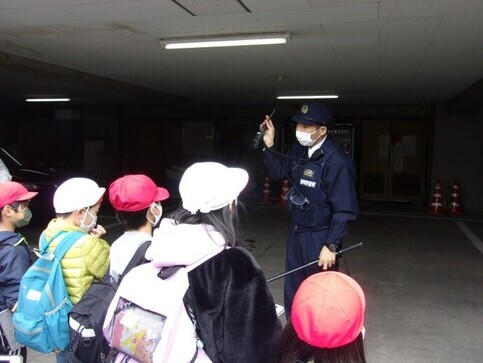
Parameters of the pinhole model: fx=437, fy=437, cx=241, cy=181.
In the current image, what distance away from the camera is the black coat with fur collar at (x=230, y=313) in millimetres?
1326

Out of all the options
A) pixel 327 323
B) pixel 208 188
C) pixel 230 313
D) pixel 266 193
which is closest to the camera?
pixel 327 323

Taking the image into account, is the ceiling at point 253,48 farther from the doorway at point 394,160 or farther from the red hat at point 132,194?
the doorway at point 394,160

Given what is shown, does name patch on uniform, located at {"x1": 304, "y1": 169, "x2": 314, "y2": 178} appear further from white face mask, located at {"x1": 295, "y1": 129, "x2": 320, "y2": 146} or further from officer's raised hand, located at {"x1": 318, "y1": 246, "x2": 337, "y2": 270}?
officer's raised hand, located at {"x1": 318, "y1": 246, "x2": 337, "y2": 270}

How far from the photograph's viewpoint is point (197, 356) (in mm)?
1354

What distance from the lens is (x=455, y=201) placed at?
35.4ft

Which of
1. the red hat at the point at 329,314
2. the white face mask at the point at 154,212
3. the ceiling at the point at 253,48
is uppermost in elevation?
the ceiling at the point at 253,48

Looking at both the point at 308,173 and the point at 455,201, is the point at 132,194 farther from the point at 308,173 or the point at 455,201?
the point at 455,201

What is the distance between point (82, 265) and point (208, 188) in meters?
0.83

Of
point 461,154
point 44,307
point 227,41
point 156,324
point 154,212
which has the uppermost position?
point 227,41

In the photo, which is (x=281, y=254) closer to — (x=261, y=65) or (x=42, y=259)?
(x=261, y=65)

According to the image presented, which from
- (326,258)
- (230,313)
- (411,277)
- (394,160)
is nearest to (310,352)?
(230,313)

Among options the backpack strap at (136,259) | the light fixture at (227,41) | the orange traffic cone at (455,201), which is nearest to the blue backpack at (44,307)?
the backpack strap at (136,259)

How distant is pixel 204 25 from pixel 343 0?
1471 mm

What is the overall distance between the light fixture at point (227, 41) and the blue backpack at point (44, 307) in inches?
138
